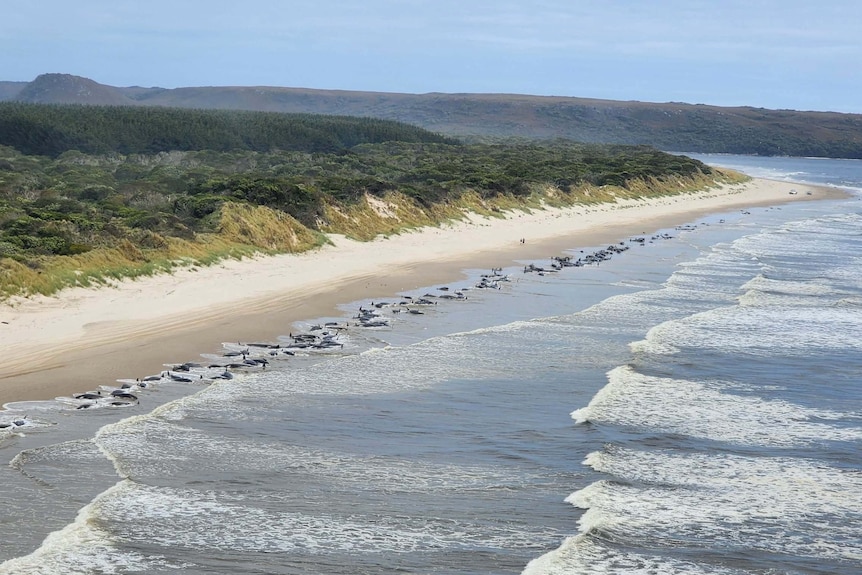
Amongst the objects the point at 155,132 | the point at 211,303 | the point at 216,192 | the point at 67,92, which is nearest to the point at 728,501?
the point at 211,303

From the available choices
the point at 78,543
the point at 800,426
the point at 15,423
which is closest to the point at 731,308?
the point at 800,426

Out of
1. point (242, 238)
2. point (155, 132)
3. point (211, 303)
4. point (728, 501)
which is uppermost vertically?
point (155, 132)

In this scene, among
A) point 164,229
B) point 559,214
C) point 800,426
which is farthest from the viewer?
point 559,214

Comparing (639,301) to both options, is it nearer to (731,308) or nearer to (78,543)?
(731,308)

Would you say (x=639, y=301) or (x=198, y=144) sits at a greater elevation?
(x=198, y=144)

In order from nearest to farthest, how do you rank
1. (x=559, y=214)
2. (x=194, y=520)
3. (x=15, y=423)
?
(x=194, y=520) < (x=15, y=423) < (x=559, y=214)

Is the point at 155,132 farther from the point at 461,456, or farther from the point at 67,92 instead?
the point at 67,92

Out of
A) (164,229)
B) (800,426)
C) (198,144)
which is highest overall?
(198,144)
